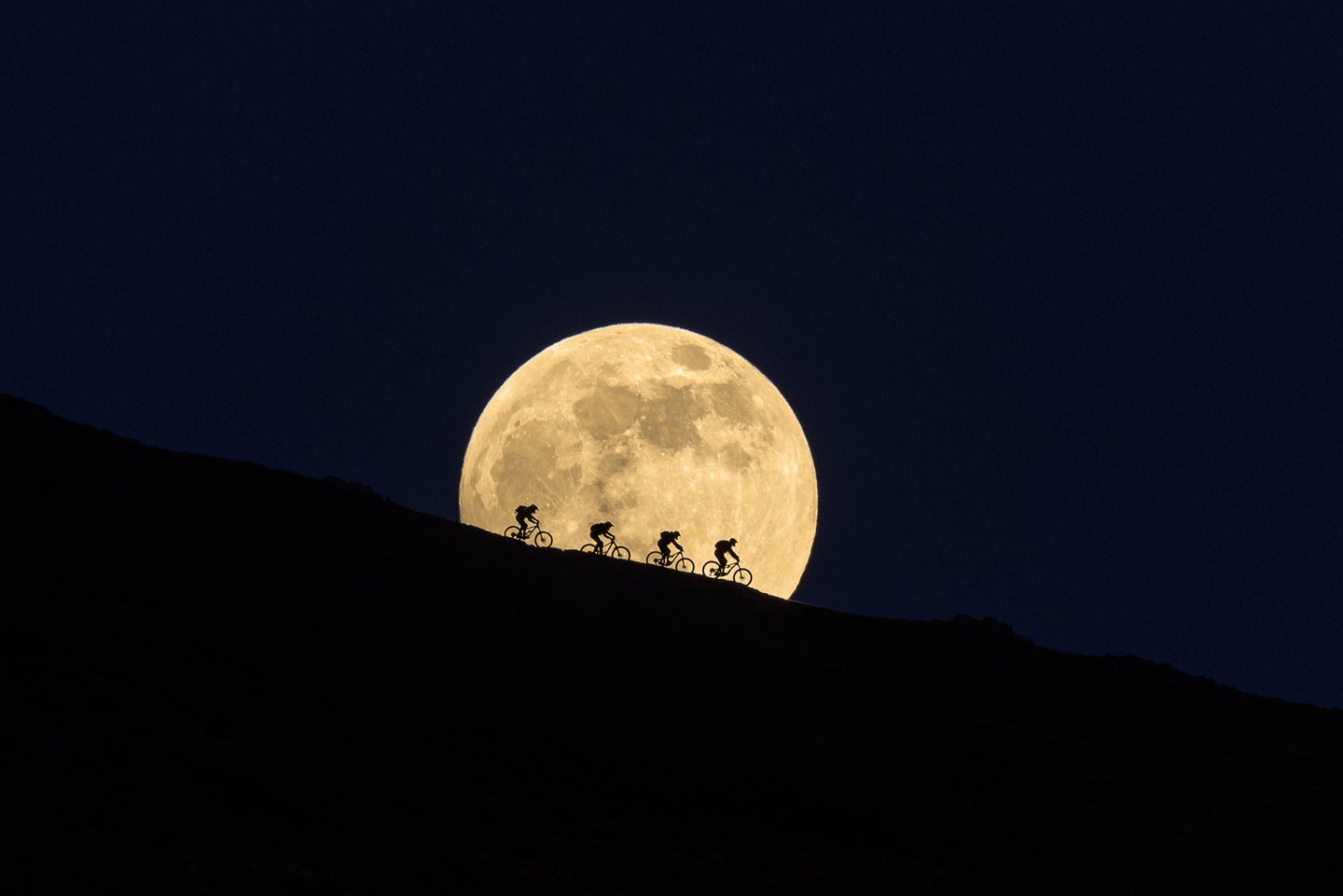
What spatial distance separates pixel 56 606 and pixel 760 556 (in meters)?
25.3

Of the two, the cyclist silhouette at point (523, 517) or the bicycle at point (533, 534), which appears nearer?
the cyclist silhouette at point (523, 517)

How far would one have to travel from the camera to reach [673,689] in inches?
971

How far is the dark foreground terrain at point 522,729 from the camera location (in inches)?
649

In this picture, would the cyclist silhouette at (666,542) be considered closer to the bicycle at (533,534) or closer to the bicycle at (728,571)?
the bicycle at (728,571)

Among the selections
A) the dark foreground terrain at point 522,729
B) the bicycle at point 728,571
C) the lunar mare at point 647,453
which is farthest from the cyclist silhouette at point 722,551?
the dark foreground terrain at point 522,729

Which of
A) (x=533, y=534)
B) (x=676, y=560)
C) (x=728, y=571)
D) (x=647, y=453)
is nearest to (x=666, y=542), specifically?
(x=676, y=560)

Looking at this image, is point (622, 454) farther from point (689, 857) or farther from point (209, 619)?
point (689, 857)

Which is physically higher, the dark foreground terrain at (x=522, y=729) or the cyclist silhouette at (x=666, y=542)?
the cyclist silhouette at (x=666, y=542)

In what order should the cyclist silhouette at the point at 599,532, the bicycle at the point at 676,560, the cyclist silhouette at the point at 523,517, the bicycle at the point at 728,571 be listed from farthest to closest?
the bicycle at the point at 728,571, the bicycle at the point at 676,560, the cyclist silhouette at the point at 523,517, the cyclist silhouette at the point at 599,532

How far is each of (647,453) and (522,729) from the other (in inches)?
801

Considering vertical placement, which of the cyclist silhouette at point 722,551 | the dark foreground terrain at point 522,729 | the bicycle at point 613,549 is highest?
the cyclist silhouette at point 722,551

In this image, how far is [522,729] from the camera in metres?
22.1

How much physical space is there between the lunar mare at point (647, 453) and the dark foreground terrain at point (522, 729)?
31.9ft

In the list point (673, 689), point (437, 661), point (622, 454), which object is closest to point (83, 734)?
point (437, 661)
